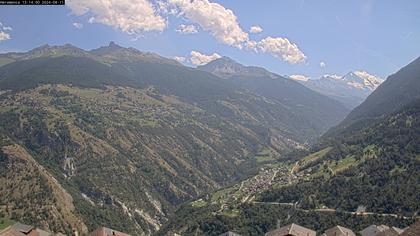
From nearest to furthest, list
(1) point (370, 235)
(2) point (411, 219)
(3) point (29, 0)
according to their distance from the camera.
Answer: (3) point (29, 0), (1) point (370, 235), (2) point (411, 219)

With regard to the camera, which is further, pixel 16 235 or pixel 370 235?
pixel 370 235

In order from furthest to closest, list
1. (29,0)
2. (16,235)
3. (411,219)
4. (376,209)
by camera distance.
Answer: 1. (376,209)
2. (411,219)
3. (16,235)
4. (29,0)

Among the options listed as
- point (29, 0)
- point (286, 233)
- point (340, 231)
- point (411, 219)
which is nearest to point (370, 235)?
point (340, 231)

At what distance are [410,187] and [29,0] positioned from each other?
14441 cm

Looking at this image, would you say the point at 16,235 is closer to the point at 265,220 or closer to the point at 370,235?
the point at 370,235

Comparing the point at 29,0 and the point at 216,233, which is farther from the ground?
the point at 29,0

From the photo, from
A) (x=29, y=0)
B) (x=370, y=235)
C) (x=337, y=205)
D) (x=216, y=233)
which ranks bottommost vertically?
(x=216, y=233)

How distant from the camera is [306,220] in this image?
600 feet

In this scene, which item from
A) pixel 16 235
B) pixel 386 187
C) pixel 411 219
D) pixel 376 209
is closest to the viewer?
pixel 16 235

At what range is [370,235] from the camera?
126 m

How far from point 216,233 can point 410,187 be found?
68241 mm

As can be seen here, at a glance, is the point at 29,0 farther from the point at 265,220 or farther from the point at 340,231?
the point at 265,220

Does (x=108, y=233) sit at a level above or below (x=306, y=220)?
above

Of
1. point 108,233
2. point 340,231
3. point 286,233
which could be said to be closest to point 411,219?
point 340,231
